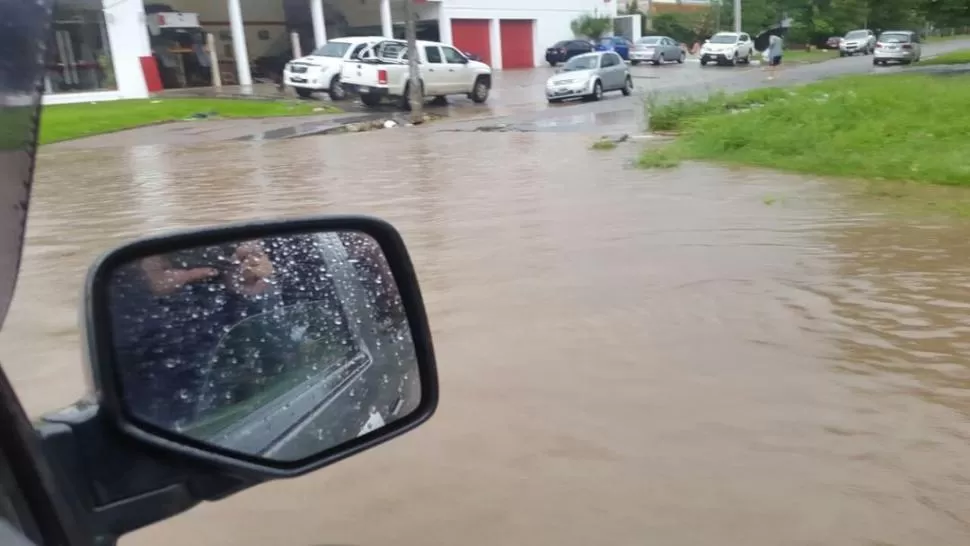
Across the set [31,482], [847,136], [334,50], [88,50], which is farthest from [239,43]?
[31,482]

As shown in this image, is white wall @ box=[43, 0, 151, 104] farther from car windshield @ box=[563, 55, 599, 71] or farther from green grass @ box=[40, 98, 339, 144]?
car windshield @ box=[563, 55, 599, 71]

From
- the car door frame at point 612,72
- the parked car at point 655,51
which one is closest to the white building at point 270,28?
the parked car at point 655,51

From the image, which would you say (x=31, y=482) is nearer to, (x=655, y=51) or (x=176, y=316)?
(x=176, y=316)

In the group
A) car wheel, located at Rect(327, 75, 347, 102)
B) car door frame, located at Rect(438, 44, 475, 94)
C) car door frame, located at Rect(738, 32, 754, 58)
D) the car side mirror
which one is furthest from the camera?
car door frame, located at Rect(738, 32, 754, 58)

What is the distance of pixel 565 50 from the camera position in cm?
4575

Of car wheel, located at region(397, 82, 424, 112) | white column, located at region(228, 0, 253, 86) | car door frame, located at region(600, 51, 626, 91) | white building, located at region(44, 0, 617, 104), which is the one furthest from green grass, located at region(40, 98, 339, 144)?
car door frame, located at region(600, 51, 626, 91)

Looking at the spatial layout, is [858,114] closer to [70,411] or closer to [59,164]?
[59,164]

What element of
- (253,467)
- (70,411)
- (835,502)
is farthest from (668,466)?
(70,411)

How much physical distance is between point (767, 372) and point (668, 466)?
1151mm

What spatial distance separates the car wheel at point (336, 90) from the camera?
79.2 ft

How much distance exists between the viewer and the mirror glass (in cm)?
135

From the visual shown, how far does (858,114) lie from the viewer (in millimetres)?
13039

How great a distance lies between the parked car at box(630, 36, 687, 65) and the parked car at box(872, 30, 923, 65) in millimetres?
9577

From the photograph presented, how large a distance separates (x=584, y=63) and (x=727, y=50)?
16.7 m
